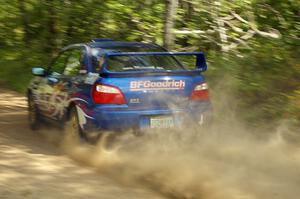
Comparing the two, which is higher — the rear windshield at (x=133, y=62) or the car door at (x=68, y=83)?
the rear windshield at (x=133, y=62)

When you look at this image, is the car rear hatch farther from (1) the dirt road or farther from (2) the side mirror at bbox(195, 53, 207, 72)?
(1) the dirt road

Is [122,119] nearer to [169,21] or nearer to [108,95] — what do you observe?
[108,95]

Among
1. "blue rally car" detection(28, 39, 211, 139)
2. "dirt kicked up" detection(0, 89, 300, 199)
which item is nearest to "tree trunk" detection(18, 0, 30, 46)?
"dirt kicked up" detection(0, 89, 300, 199)

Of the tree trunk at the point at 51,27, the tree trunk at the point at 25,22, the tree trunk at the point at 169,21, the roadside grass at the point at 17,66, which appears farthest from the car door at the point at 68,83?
the tree trunk at the point at 25,22

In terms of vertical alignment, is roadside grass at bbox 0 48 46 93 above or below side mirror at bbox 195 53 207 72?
below

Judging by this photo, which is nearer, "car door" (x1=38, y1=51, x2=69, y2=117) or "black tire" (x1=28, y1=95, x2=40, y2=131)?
"car door" (x1=38, y1=51, x2=69, y2=117)

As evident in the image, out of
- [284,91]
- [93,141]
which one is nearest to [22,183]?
[93,141]

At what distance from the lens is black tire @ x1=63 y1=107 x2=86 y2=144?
685cm

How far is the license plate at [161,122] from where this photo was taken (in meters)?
6.42

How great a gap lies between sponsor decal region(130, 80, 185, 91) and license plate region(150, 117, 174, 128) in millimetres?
391

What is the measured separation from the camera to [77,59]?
7.37 metres

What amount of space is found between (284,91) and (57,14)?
853 cm

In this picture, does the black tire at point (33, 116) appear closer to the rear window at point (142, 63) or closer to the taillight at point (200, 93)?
the rear window at point (142, 63)

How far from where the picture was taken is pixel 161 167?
226 inches
